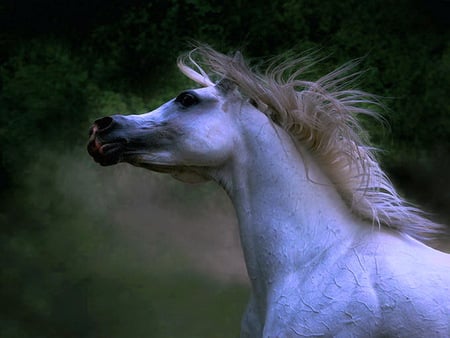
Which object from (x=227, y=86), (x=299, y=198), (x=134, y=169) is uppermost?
(x=227, y=86)

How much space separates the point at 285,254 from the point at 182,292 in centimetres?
255

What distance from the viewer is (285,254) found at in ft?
7.40

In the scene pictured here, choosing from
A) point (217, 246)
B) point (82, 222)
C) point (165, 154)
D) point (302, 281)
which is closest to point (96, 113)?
point (82, 222)

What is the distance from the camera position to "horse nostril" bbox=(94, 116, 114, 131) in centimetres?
240

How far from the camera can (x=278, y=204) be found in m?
2.30

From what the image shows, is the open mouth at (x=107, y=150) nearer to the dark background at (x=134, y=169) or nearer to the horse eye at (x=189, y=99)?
the horse eye at (x=189, y=99)

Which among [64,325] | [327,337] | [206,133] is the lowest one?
[64,325]

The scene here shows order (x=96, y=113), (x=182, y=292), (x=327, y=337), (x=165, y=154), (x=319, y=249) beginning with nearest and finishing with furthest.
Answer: (x=327, y=337) → (x=319, y=249) → (x=165, y=154) → (x=182, y=292) → (x=96, y=113)

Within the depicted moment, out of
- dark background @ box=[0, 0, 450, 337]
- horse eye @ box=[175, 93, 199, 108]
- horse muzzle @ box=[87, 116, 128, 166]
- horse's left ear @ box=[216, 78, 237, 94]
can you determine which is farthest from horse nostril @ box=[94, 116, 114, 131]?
dark background @ box=[0, 0, 450, 337]

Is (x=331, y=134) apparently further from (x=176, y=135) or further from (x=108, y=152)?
(x=108, y=152)

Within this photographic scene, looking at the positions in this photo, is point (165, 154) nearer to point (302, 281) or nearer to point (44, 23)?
point (302, 281)

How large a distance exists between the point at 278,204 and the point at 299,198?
2.3 inches

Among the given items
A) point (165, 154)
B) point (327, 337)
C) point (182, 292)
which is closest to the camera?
point (327, 337)

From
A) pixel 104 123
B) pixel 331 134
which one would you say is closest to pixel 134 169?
pixel 104 123
